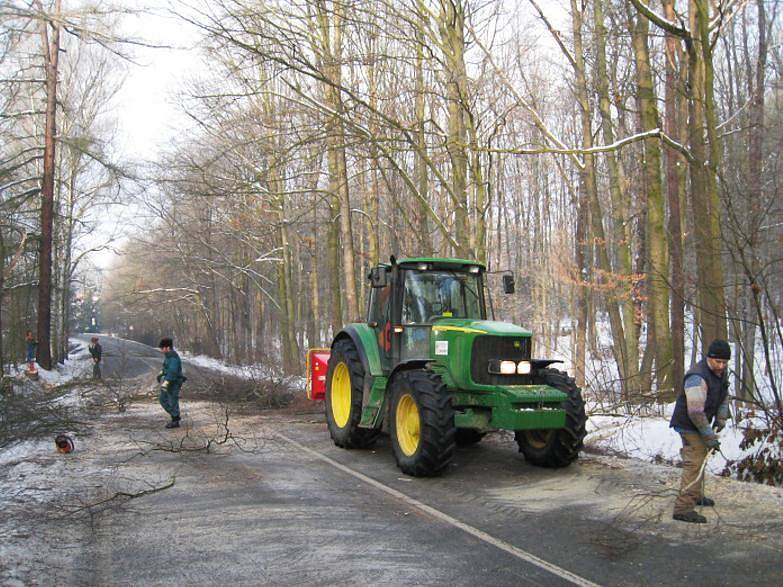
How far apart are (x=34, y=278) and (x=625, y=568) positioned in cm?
2914

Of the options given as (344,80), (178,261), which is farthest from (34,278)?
(344,80)

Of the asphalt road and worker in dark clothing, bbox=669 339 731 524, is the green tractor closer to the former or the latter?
the asphalt road

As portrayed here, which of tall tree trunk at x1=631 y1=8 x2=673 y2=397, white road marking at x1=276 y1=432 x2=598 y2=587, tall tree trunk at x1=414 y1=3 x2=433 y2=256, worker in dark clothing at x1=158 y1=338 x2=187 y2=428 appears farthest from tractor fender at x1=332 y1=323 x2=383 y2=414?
tall tree trunk at x1=631 y1=8 x2=673 y2=397

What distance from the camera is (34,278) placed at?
2895cm

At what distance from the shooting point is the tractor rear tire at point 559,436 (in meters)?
8.25

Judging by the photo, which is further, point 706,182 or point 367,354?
point 706,182

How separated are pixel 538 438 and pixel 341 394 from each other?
3.43m

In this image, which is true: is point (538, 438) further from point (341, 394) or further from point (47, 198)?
point (47, 198)

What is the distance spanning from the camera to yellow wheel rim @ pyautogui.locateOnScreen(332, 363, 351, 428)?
10727 millimetres

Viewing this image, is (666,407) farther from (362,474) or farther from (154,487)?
(154,487)

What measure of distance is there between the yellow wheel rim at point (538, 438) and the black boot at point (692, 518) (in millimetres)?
2253

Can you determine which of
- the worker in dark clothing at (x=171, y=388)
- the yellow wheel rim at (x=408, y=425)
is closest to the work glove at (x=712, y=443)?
the yellow wheel rim at (x=408, y=425)

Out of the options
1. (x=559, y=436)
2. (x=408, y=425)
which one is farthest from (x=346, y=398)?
(x=559, y=436)

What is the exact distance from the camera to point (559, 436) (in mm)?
8328
